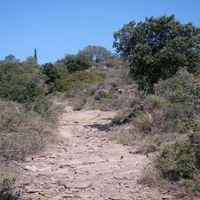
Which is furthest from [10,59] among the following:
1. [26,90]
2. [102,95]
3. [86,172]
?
[86,172]

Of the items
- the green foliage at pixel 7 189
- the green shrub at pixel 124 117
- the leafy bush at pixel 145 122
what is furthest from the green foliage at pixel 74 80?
the green foliage at pixel 7 189

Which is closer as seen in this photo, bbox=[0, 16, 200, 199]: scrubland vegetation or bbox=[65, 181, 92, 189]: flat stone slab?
bbox=[65, 181, 92, 189]: flat stone slab

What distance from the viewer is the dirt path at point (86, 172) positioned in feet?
24.0

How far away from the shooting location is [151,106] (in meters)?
14.2

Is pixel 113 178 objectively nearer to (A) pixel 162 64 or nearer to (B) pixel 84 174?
(B) pixel 84 174

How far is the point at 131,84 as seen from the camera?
97.0 feet

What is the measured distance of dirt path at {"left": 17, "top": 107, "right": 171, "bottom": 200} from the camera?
7.31 meters

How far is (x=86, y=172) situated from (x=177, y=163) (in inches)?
85.4

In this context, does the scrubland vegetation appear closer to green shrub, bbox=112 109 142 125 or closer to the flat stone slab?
green shrub, bbox=112 109 142 125

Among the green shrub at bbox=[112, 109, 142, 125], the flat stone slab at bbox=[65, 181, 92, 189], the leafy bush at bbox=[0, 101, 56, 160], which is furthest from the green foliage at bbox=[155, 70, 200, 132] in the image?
the leafy bush at bbox=[0, 101, 56, 160]

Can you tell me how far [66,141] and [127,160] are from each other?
3.45m

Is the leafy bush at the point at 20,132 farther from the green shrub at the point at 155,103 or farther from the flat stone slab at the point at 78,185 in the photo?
the green shrub at the point at 155,103

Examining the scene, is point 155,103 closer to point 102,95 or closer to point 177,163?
point 177,163

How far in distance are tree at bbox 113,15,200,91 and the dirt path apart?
12.6 ft
